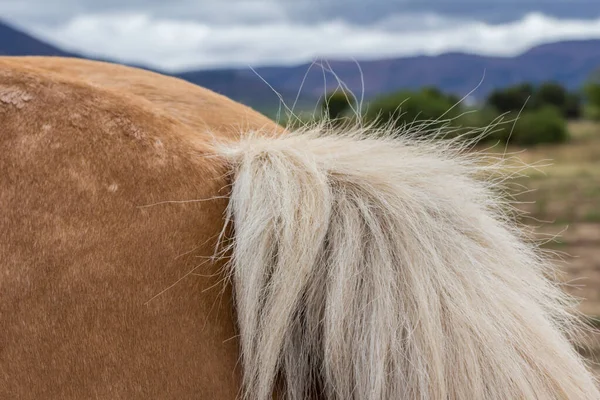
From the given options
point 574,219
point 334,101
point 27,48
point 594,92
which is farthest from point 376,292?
point 594,92

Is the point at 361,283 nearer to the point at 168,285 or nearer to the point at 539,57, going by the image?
the point at 168,285

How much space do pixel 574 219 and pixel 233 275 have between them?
582cm

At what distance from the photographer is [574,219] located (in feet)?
19.5

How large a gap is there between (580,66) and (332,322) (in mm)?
130528

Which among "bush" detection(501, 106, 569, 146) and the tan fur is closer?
the tan fur

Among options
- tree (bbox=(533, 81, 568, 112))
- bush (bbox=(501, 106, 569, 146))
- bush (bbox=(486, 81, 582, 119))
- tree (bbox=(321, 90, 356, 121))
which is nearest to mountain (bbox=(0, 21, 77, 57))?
tree (bbox=(321, 90, 356, 121))

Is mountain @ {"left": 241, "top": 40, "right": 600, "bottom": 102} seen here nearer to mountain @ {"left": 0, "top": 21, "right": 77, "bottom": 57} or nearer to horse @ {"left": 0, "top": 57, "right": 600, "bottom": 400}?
mountain @ {"left": 0, "top": 21, "right": 77, "bottom": 57}

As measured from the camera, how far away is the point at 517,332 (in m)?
0.76

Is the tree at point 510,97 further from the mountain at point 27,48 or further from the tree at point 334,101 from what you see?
the tree at point 334,101

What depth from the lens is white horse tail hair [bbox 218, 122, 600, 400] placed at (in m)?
0.73

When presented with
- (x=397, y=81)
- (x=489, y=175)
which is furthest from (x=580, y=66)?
(x=489, y=175)

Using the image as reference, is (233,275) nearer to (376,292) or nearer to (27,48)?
(376,292)

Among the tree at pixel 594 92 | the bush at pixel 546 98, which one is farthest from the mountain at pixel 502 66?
the tree at pixel 594 92

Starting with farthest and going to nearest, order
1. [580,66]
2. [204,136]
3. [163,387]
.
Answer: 1. [580,66]
2. [204,136]
3. [163,387]
